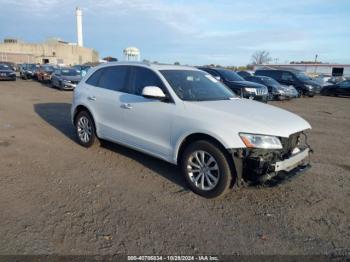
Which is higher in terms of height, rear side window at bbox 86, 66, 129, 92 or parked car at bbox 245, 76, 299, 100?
rear side window at bbox 86, 66, 129, 92

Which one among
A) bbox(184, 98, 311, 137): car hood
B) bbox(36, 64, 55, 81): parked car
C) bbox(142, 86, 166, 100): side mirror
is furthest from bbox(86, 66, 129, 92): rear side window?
bbox(36, 64, 55, 81): parked car

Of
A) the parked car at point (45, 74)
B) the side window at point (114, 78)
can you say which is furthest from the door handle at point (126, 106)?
the parked car at point (45, 74)

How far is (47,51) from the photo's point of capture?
Answer: 88.0 m

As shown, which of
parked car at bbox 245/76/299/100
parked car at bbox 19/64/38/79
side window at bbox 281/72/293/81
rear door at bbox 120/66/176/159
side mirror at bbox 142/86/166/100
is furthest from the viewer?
parked car at bbox 19/64/38/79

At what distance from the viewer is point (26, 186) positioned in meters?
4.30

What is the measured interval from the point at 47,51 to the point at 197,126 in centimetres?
9522

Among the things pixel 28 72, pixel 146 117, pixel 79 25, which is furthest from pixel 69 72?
pixel 79 25

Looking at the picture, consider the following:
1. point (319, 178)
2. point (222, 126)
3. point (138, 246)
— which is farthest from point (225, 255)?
point (319, 178)

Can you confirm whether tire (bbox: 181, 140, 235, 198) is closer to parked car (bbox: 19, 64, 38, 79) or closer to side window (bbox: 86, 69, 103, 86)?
side window (bbox: 86, 69, 103, 86)

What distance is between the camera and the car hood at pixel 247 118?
12.2ft

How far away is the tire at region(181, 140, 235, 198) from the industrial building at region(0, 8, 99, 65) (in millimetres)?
85859

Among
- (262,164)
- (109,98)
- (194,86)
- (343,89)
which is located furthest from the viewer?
(343,89)

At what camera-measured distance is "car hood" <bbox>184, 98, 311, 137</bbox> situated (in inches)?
147

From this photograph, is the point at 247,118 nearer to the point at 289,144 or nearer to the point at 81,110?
the point at 289,144
